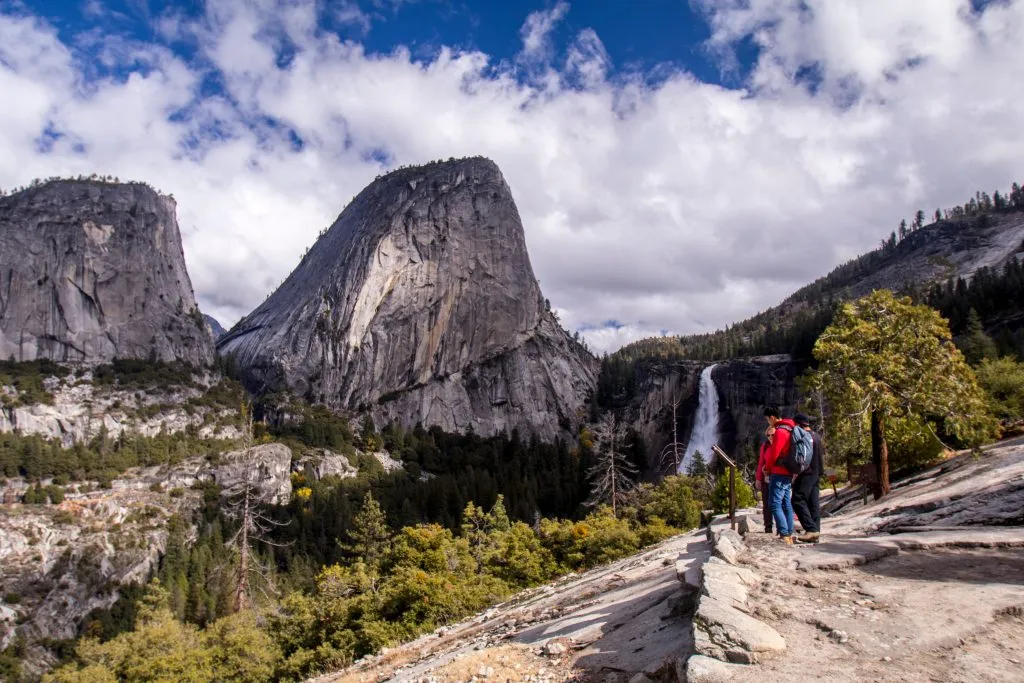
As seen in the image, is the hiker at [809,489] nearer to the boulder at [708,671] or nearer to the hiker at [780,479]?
the hiker at [780,479]

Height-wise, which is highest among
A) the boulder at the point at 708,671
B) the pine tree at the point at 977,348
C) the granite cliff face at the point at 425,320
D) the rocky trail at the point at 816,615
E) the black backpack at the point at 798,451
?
the granite cliff face at the point at 425,320

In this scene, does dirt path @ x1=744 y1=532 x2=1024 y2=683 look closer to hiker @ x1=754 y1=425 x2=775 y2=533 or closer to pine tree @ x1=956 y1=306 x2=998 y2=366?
hiker @ x1=754 y1=425 x2=775 y2=533

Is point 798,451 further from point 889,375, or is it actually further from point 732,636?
point 889,375

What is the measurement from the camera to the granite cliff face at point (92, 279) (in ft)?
350

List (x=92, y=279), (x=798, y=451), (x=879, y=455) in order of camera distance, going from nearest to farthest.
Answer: (x=798, y=451)
(x=879, y=455)
(x=92, y=279)

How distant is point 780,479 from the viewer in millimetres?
9867

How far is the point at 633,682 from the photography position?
228 inches

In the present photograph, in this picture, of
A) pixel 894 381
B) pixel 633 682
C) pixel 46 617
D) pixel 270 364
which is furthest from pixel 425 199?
pixel 633 682

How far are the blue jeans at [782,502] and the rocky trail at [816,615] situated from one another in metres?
0.33

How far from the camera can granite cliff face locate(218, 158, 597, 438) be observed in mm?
125125

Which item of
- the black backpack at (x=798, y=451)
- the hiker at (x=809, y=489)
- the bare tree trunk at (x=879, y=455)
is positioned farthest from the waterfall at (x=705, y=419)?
the black backpack at (x=798, y=451)

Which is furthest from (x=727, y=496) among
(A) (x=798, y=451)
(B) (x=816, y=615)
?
(B) (x=816, y=615)

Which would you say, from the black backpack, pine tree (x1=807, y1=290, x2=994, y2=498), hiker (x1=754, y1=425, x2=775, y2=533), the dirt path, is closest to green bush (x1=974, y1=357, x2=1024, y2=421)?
pine tree (x1=807, y1=290, x2=994, y2=498)

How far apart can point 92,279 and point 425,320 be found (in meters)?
60.8
